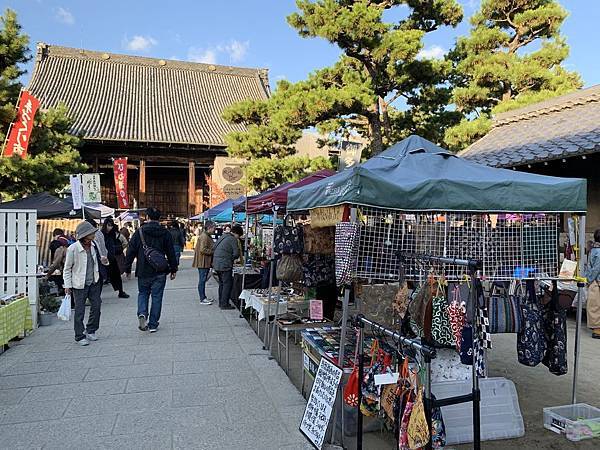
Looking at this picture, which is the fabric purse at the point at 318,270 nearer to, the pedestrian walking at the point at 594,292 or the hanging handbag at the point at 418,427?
the hanging handbag at the point at 418,427

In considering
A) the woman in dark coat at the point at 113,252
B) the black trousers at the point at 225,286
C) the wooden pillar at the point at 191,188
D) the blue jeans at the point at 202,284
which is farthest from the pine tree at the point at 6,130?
the wooden pillar at the point at 191,188

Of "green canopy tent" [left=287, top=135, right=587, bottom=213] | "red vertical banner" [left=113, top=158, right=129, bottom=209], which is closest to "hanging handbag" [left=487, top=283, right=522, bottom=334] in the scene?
"green canopy tent" [left=287, top=135, right=587, bottom=213]

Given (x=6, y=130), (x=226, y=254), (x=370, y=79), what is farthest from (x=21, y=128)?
(x=370, y=79)

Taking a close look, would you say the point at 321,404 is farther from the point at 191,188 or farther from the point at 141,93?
the point at 141,93

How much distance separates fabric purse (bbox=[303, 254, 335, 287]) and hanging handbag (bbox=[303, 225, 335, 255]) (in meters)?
0.24

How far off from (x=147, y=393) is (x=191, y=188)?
21.6 m

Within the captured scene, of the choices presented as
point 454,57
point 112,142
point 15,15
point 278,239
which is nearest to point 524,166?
point 454,57

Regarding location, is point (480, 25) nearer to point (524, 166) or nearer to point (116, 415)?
point (524, 166)

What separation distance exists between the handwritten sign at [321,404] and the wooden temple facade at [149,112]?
22.7 metres

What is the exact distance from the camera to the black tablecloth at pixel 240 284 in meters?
8.98

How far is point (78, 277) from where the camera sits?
242 inches

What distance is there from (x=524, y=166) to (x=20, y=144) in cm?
1202

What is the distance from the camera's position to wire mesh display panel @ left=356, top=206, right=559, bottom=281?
4.10 meters

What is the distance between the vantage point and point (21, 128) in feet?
38.5
